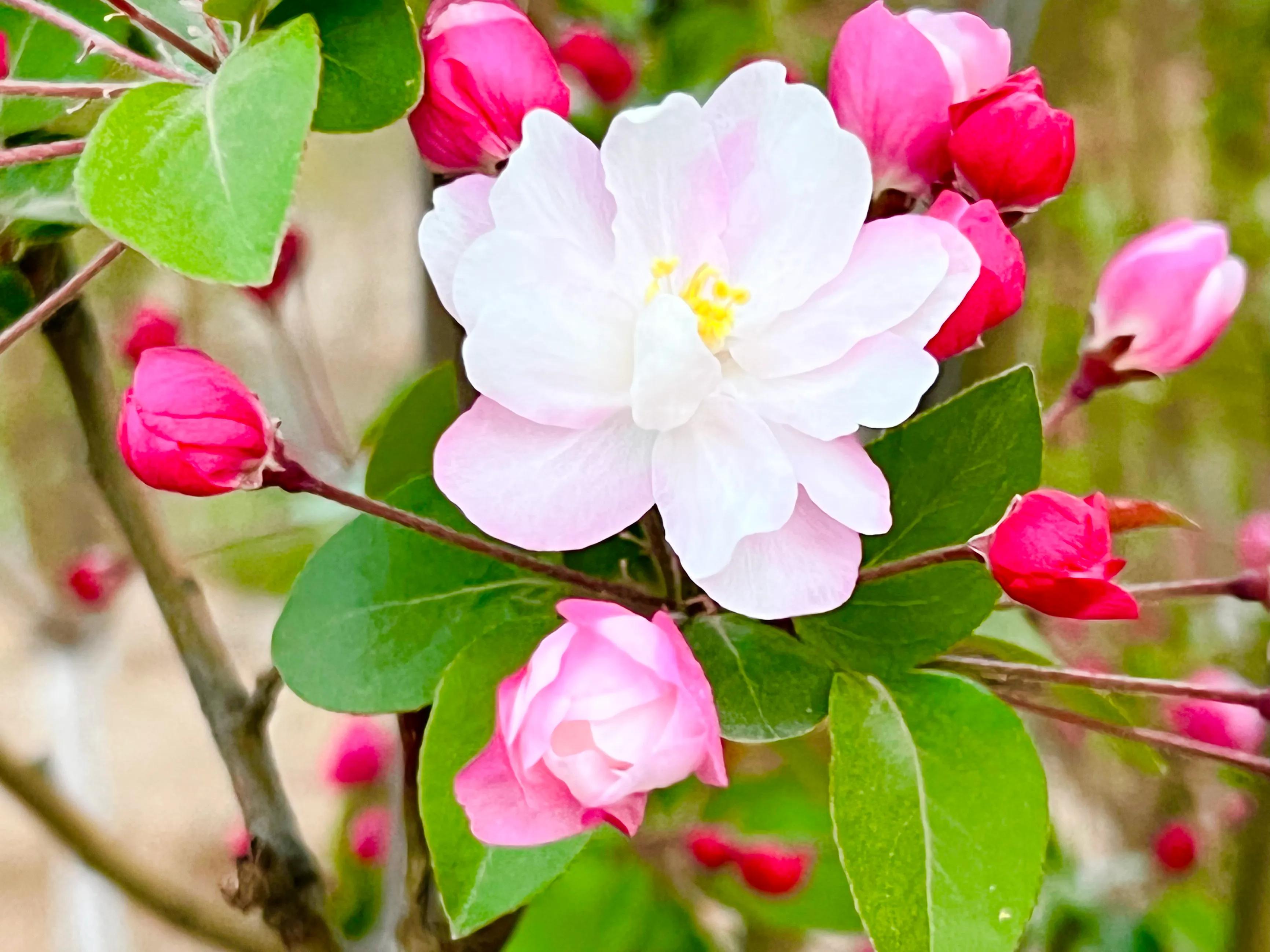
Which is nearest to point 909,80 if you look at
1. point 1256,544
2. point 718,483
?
point 718,483

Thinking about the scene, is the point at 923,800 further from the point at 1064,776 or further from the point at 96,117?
the point at 1064,776

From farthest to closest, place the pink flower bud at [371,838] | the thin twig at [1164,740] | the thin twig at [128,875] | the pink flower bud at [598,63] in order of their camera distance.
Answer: the pink flower bud at [371,838] < the pink flower bud at [598,63] < the thin twig at [128,875] < the thin twig at [1164,740]

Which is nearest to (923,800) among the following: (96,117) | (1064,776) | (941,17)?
(941,17)

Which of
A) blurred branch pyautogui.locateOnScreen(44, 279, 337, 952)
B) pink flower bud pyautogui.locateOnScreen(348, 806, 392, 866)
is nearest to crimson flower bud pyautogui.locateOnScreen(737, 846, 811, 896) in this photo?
pink flower bud pyautogui.locateOnScreen(348, 806, 392, 866)

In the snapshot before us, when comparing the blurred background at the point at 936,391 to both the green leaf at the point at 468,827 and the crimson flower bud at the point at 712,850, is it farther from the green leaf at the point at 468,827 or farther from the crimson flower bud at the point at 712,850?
the green leaf at the point at 468,827

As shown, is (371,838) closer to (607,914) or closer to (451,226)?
(607,914)

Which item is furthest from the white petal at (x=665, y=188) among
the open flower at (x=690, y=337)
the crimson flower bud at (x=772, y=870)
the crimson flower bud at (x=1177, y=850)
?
the crimson flower bud at (x=1177, y=850)

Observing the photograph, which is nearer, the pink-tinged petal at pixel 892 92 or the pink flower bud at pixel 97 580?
the pink-tinged petal at pixel 892 92
